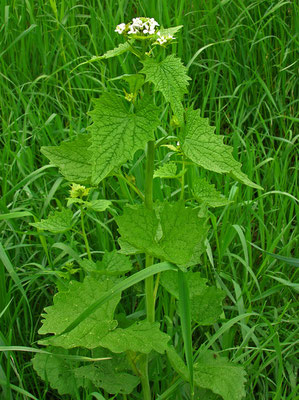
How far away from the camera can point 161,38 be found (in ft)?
3.78

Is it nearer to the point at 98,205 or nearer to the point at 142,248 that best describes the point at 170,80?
the point at 142,248

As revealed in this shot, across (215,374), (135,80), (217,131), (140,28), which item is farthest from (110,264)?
(217,131)

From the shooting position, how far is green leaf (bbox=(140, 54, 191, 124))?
1.10 meters

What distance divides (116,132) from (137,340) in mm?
470

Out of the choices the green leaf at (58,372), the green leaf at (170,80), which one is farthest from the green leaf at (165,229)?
the green leaf at (58,372)

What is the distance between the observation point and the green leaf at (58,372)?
4.61 ft

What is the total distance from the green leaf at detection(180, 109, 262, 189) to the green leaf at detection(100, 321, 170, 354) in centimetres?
39

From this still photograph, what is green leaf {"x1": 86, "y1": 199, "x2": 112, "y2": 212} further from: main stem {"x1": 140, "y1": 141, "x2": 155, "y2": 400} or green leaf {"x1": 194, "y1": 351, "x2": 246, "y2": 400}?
green leaf {"x1": 194, "y1": 351, "x2": 246, "y2": 400}

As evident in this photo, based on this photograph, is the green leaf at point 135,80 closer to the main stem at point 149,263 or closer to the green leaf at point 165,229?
the main stem at point 149,263

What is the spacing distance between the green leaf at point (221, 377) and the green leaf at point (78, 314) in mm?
287

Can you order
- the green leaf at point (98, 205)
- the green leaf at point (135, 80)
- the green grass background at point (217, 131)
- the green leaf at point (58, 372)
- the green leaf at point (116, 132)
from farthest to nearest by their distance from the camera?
1. the green grass background at point (217, 131)
2. the green leaf at point (98, 205)
3. the green leaf at point (58, 372)
4. the green leaf at point (135, 80)
5. the green leaf at point (116, 132)

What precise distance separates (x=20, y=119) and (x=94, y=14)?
2.34 feet

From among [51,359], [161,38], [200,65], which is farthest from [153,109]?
[200,65]

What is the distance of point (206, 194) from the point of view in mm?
1453
